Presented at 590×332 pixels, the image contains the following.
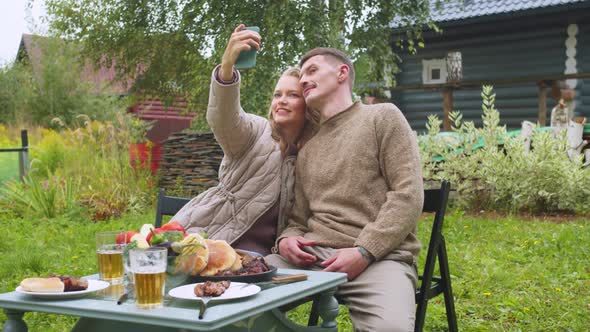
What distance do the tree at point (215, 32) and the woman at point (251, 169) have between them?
6278 mm

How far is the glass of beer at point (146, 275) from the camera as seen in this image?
181 centimetres

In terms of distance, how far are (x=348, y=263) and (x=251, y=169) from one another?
2.11 feet

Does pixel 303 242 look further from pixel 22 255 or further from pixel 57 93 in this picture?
pixel 57 93

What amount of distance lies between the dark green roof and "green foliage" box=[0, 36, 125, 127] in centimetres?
1159

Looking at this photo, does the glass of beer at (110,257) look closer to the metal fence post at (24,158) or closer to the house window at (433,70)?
the metal fence post at (24,158)

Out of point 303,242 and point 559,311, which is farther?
point 559,311

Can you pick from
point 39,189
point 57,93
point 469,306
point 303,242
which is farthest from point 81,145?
point 57,93

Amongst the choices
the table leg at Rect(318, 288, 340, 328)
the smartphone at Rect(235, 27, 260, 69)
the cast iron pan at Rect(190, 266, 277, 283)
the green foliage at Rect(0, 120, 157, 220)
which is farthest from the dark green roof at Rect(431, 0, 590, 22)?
the cast iron pan at Rect(190, 266, 277, 283)

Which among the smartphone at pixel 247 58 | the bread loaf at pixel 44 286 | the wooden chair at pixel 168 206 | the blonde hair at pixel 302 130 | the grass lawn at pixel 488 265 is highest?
the smartphone at pixel 247 58

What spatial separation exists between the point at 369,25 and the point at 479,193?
12.0 ft

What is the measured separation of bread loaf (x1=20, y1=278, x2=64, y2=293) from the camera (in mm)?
1974

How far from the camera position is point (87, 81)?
2255 cm

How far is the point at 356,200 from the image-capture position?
9.09ft

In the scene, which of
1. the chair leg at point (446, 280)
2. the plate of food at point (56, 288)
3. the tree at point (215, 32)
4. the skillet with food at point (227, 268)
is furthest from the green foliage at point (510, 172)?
the plate of food at point (56, 288)
